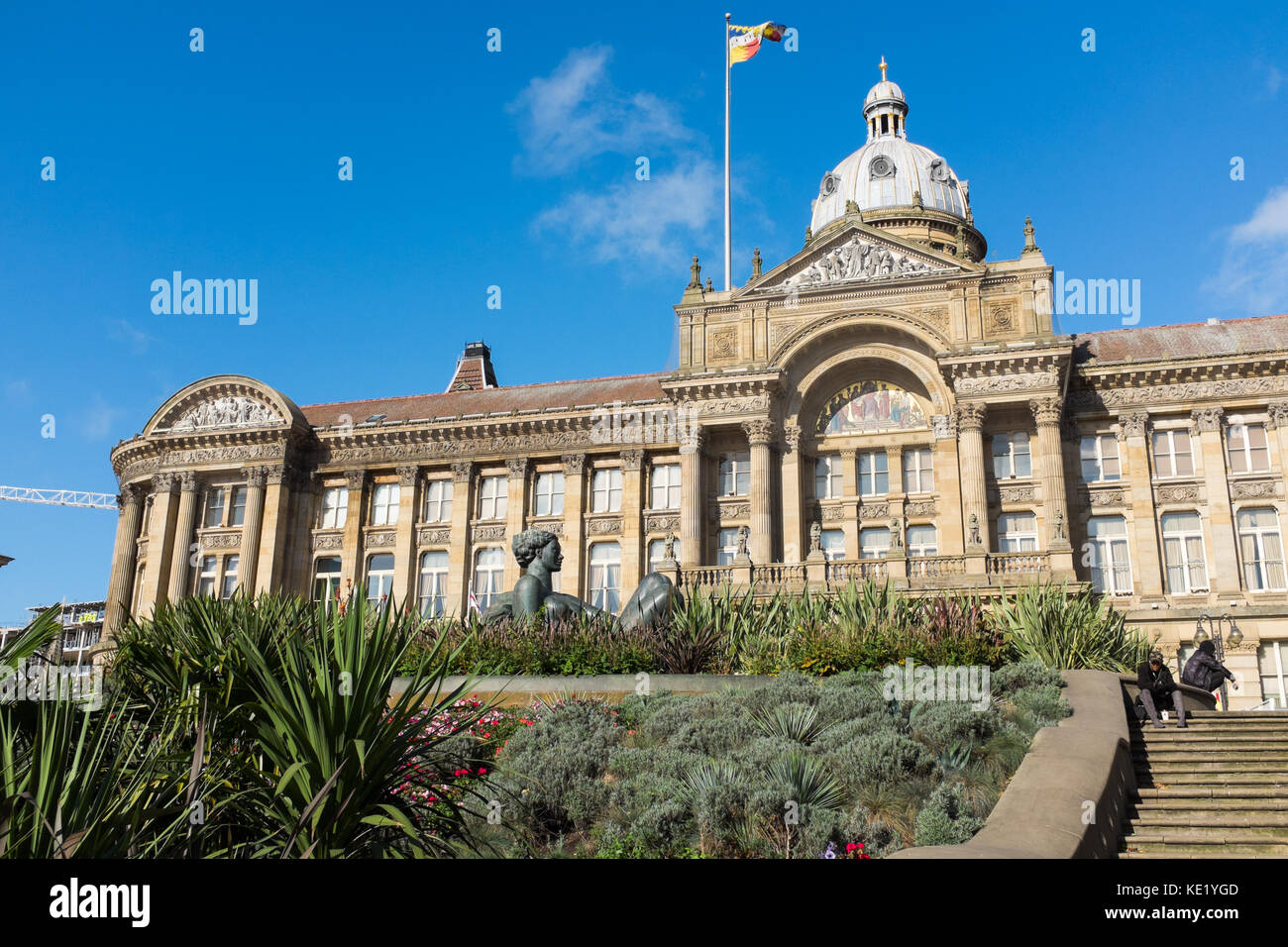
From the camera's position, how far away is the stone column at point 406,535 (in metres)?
40.7

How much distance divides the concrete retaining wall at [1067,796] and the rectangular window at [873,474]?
2253 centimetres

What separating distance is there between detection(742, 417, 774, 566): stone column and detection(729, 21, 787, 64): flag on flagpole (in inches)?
541

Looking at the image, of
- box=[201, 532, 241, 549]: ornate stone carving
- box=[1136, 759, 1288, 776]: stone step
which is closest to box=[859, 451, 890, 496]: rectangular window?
box=[1136, 759, 1288, 776]: stone step

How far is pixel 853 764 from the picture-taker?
436 inches

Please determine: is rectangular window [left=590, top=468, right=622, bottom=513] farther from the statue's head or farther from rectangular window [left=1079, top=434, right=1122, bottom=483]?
the statue's head

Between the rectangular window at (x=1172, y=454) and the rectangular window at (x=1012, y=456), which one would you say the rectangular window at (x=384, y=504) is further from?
the rectangular window at (x=1172, y=454)

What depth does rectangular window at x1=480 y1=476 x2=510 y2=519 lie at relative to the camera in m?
41.0

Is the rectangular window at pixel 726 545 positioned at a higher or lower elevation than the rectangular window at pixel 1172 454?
lower

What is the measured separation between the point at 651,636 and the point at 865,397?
69.4 feet

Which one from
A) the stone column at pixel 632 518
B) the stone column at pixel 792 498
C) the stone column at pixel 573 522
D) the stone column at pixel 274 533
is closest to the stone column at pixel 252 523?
the stone column at pixel 274 533

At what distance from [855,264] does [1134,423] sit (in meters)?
10.3
